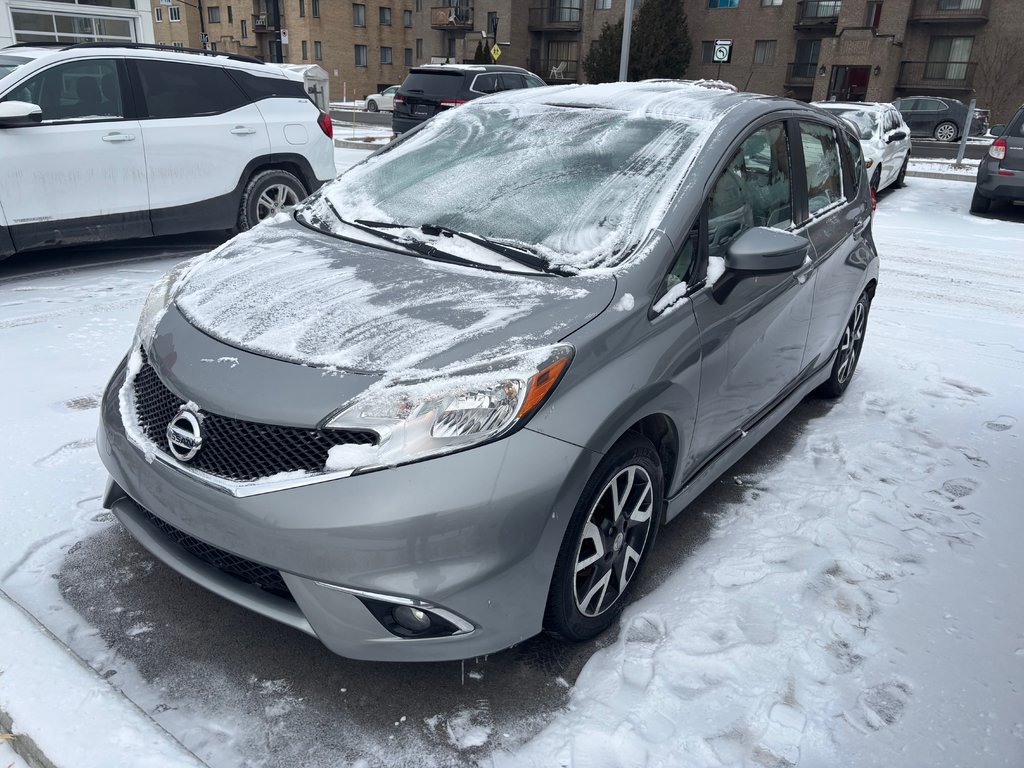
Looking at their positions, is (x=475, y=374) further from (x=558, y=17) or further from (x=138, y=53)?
(x=558, y=17)

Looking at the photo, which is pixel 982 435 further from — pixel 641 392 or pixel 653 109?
pixel 641 392

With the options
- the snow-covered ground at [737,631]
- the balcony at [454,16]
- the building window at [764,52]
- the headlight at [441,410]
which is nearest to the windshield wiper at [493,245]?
the headlight at [441,410]

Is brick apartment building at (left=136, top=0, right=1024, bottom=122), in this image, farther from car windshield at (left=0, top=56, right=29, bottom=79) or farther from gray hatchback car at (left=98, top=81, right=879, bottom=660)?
gray hatchback car at (left=98, top=81, right=879, bottom=660)

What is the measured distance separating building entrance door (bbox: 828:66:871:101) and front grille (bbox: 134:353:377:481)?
39631mm

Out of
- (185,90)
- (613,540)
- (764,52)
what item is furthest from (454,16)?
(613,540)

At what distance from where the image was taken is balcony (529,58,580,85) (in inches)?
1735

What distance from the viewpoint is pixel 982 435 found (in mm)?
4355

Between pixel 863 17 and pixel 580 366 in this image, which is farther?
pixel 863 17

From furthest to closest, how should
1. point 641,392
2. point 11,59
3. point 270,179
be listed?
1. point 270,179
2. point 11,59
3. point 641,392

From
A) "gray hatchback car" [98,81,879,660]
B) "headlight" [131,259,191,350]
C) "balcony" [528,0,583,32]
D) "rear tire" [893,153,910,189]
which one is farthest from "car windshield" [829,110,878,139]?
"balcony" [528,0,583,32]

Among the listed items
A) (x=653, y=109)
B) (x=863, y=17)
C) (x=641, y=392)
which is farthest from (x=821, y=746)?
(x=863, y=17)

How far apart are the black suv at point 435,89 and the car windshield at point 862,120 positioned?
592 cm

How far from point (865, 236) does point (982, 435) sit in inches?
49.6

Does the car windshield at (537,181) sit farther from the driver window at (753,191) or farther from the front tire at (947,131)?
the front tire at (947,131)
